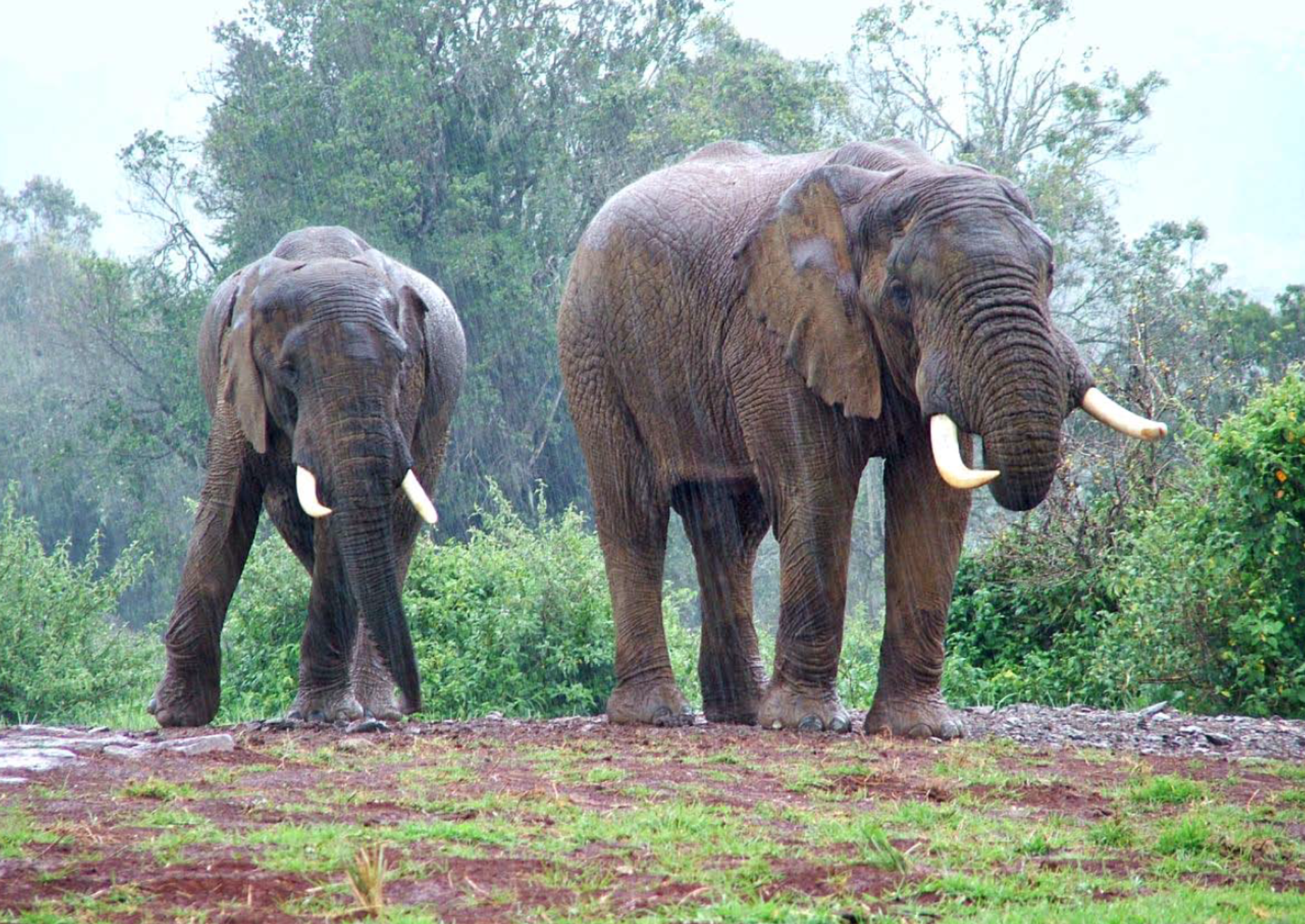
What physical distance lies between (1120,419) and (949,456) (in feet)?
2.20

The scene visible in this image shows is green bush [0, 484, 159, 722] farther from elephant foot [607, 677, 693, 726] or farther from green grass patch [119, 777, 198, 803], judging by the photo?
green grass patch [119, 777, 198, 803]

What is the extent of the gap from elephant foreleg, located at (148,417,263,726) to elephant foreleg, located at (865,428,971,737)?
349 cm

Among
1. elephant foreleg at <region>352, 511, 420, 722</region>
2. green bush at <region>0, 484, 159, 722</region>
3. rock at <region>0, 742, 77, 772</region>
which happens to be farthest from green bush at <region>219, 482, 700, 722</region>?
rock at <region>0, 742, 77, 772</region>

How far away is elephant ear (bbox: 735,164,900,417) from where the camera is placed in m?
7.90

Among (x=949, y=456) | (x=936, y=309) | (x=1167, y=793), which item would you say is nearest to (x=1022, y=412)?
(x=949, y=456)

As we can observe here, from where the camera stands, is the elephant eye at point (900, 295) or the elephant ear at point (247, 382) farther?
the elephant ear at point (247, 382)

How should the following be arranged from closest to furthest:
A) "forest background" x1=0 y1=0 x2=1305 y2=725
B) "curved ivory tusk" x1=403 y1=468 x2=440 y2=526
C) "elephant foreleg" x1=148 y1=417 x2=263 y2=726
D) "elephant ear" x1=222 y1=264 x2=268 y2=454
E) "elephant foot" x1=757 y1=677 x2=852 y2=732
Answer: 1. "elephant foot" x1=757 y1=677 x2=852 y2=732
2. "curved ivory tusk" x1=403 y1=468 x2=440 y2=526
3. "elephant ear" x1=222 y1=264 x2=268 y2=454
4. "elephant foreleg" x1=148 y1=417 x2=263 y2=726
5. "forest background" x1=0 y1=0 x2=1305 y2=725

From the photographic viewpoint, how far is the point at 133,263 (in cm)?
3120

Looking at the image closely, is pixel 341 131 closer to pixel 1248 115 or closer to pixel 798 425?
pixel 798 425

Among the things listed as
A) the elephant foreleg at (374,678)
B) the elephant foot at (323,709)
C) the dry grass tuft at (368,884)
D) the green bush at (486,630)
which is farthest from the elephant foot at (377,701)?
the dry grass tuft at (368,884)

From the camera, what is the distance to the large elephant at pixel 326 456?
340 inches

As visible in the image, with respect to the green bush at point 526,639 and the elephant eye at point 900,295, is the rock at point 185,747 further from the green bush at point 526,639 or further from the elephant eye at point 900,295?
the green bush at point 526,639

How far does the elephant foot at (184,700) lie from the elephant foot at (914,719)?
361cm

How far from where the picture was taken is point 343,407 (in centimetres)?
865
